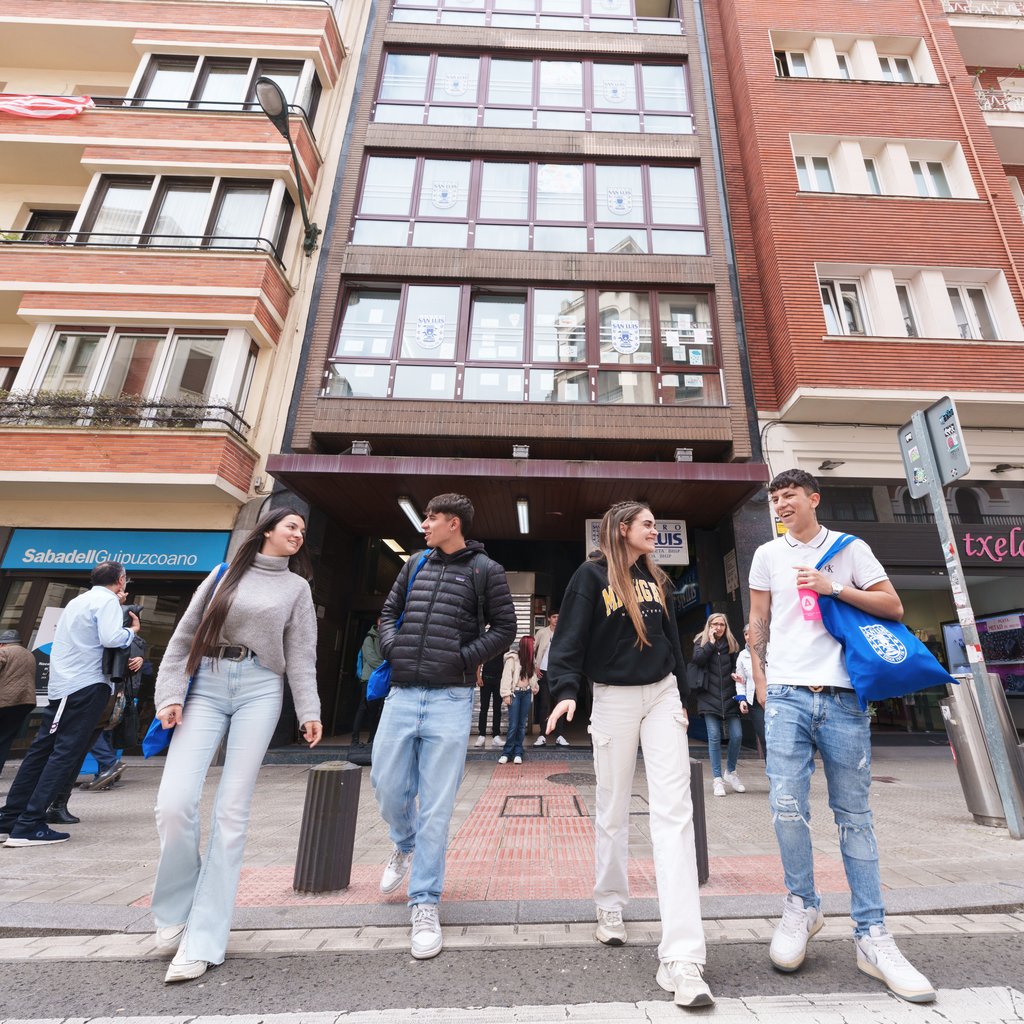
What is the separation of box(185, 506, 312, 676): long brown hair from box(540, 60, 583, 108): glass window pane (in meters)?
14.6

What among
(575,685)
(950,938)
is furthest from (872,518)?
(575,685)

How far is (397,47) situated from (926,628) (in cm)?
1791

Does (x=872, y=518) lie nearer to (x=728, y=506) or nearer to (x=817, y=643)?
(x=728, y=506)

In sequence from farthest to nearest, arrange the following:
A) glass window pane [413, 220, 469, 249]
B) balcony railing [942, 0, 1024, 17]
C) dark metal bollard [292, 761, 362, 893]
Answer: balcony railing [942, 0, 1024, 17]
glass window pane [413, 220, 469, 249]
dark metal bollard [292, 761, 362, 893]

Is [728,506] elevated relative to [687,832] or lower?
elevated

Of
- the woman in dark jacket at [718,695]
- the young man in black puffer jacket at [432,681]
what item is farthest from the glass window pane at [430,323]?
the young man in black puffer jacket at [432,681]

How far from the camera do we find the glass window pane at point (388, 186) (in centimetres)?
1227

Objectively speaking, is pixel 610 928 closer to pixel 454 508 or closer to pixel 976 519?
pixel 454 508

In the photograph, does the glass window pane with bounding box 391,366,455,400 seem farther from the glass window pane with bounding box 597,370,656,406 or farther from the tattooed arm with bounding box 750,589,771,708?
the tattooed arm with bounding box 750,589,771,708

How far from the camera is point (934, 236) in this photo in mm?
11508

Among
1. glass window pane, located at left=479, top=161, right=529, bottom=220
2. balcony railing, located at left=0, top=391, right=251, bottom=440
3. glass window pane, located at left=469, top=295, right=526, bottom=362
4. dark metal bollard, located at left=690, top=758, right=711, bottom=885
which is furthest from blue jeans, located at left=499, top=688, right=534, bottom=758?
glass window pane, located at left=479, top=161, right=529, bottom=220

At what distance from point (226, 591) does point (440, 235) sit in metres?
11.1

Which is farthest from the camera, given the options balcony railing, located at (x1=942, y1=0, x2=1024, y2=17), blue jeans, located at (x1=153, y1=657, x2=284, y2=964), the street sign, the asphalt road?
balcony railing, located at (x1=942, y1=0, x2=1024, y2=17)

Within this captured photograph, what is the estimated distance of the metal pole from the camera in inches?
184
